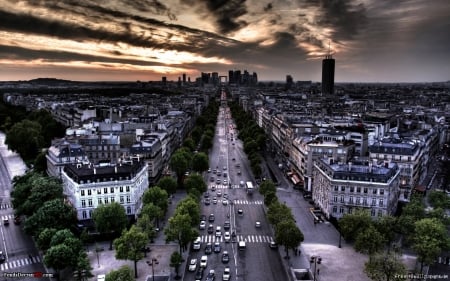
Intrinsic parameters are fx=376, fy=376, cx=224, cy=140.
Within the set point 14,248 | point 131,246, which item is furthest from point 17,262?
point 131,246

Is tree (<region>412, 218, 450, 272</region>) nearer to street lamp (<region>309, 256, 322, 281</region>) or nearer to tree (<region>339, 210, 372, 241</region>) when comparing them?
tree (<region>339, 210, 372, 241</region>)

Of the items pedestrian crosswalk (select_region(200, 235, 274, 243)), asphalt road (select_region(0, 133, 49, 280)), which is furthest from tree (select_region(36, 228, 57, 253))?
pedestrian crosswalk (select_region(200, 235, 274, 243))

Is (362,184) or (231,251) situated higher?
(362,184)

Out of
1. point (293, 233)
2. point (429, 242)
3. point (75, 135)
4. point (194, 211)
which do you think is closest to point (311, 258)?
point (293, 233)

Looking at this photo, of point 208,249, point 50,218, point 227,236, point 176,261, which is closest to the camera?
point 176,261

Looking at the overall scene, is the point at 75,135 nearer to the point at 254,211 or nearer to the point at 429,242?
the point at 254,211

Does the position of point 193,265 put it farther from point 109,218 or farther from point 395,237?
point 395,237

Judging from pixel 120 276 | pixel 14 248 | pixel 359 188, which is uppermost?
pixel 359 188

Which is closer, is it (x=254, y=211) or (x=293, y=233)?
(x=293, y=233)
